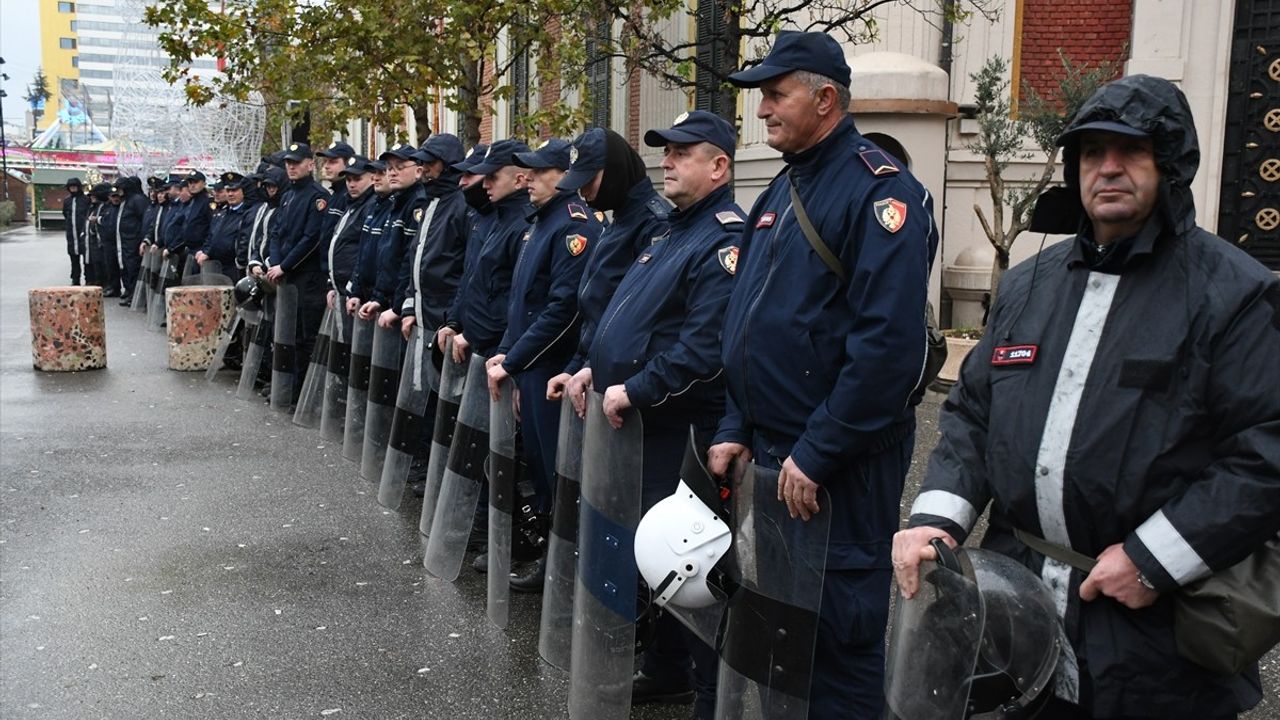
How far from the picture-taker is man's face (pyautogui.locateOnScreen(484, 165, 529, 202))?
6.91 m

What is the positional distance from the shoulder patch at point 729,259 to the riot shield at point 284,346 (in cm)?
725

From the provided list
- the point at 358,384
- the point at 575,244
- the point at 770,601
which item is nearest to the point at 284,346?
the point at 358,384

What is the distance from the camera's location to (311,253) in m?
11.0

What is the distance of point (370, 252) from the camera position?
30.3ft

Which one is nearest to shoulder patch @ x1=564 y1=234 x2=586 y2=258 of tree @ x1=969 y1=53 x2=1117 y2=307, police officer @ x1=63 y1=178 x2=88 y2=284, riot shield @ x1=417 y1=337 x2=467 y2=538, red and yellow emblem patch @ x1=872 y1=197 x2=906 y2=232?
riot shield @ x1=417 y1=337 x2=467 y2=538

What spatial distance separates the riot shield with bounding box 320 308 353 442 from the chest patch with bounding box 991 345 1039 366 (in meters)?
6.94

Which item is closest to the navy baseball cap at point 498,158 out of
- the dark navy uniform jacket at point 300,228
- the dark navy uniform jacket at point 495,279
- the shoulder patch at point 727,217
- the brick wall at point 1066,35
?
the dark navy uniform jacket at point 495,279

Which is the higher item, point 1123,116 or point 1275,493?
point 1123,116

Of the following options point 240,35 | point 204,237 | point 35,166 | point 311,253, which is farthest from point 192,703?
point 35,166

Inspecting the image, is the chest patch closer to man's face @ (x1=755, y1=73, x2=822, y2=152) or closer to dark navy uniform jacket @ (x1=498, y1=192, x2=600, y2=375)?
man's face @ (x1=755, y1=73, x2=822, y2=152)

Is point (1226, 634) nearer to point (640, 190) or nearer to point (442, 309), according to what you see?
point (640, 190)

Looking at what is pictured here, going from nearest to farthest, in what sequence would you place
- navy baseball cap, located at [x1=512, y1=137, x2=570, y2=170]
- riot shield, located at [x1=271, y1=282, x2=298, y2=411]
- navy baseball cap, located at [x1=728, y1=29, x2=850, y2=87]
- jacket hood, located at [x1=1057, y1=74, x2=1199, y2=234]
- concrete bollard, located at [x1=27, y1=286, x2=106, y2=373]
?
jacket hood, located at [x1=1057, y1=74, x2=1199, y2=234] < navy baseball cap, located at [x1=728, y1=29, x2=850, y2=87] < navy baseball cap, located at [x1=512, y1=137, x2=570, y2=170] < riot shield, located at [x1=271, y1=282, x2=298, y2=411] < concrete bollard, located at [x1=27, y1=286, x2=106, y2=373]

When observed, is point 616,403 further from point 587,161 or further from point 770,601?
point 587,161

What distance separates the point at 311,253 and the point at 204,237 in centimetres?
787
